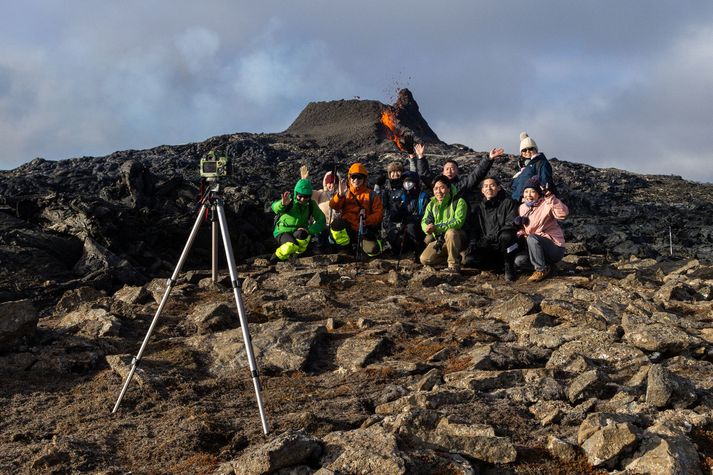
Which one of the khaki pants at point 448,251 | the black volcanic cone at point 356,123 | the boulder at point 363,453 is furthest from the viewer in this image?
the black volcanic cone at point 356,123

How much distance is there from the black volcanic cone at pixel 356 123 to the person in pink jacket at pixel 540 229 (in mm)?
47648

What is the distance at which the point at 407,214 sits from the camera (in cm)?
1409

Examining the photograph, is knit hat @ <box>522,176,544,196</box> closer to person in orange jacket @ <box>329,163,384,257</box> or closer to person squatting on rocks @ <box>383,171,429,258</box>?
person squatting on rocks @ <box>383,171,429,258</box>

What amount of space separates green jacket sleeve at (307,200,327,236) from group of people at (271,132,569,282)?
21 millimetres

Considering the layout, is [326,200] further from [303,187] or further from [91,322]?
[91,322]

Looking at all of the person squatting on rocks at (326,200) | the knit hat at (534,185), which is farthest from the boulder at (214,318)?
the knit hat at (534,185)

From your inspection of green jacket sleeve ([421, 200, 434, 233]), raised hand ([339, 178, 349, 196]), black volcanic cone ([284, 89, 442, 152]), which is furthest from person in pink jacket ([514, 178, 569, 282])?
black volcanic cone ([284, 89, 442, 152])

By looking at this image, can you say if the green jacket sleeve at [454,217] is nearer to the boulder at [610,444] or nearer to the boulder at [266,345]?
the boulder at [266,345]

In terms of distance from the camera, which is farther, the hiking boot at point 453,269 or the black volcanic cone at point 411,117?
the black volcanic cone at point 411,117

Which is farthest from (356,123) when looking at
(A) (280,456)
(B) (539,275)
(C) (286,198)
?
(A) (280,456)

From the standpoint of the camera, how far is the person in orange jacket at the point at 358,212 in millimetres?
13922

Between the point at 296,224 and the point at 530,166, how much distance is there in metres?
4.94

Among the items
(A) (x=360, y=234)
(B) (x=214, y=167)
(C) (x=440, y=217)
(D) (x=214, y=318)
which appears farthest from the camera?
(A) (x=360, y=234)

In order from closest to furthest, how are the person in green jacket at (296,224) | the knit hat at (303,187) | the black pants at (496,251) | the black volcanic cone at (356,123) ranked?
the black pants at (496,251), the knit hat at (303,187), the person in green jacket at (296,224), the black volcanic cone at (356,123)
